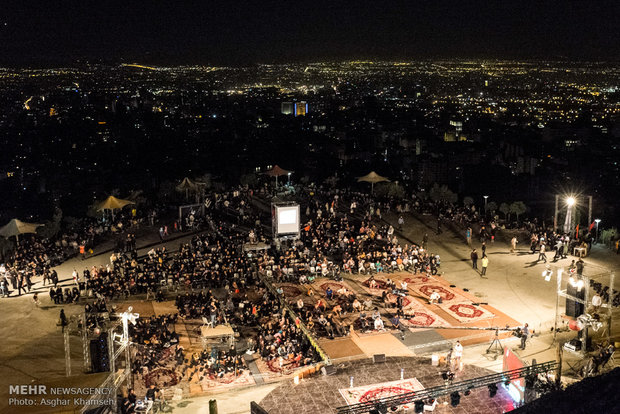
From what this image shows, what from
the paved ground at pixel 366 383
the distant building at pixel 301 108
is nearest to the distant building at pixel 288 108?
the distant building at pixel 301 108

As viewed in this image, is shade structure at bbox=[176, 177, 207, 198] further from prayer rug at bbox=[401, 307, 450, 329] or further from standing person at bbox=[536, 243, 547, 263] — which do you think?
standing person at bbox=[536, 243, 547, 263]

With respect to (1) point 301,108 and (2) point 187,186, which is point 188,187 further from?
(1) point 301,108

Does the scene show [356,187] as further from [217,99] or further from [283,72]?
[283,72]

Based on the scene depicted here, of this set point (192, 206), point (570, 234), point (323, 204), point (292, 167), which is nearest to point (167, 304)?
point (192, 206)

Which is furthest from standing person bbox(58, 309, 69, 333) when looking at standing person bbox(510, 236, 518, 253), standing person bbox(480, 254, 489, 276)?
standing person bbox(510, 236, 518, 253)

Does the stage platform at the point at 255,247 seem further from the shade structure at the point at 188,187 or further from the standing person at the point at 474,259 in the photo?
the standing person at the point at 474,259

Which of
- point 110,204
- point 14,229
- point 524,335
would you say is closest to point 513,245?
Answer: point 524,335
